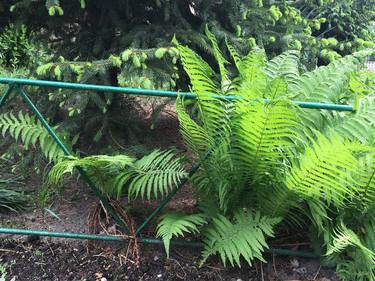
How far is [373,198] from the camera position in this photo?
218cm

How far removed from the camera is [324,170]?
1953 mm

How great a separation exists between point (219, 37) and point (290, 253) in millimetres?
1682

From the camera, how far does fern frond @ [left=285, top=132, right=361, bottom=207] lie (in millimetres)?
1856

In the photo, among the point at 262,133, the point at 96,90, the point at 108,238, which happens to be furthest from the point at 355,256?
the point at 96,90

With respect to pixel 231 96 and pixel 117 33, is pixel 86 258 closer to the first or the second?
pixel 231 96

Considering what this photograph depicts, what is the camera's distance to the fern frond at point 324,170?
1856mm

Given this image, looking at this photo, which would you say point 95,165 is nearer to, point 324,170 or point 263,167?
point 263,167

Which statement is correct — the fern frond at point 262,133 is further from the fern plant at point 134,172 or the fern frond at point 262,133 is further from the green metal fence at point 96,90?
the fern plant at point 134,172

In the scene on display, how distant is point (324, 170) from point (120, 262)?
4.67ft

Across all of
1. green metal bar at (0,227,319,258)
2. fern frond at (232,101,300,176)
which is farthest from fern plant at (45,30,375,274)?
green metal bar at (0,227,319,258)

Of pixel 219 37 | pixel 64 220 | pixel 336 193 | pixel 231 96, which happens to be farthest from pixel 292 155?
pixel 64 220

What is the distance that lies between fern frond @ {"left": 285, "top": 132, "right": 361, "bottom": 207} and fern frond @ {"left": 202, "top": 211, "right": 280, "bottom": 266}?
0.32 meters

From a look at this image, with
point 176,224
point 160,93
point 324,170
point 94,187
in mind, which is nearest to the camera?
point 324,170

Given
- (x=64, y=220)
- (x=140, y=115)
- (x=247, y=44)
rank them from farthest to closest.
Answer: (x=140, y=115) → (x=247, y=44) → (x=64, y=220)
